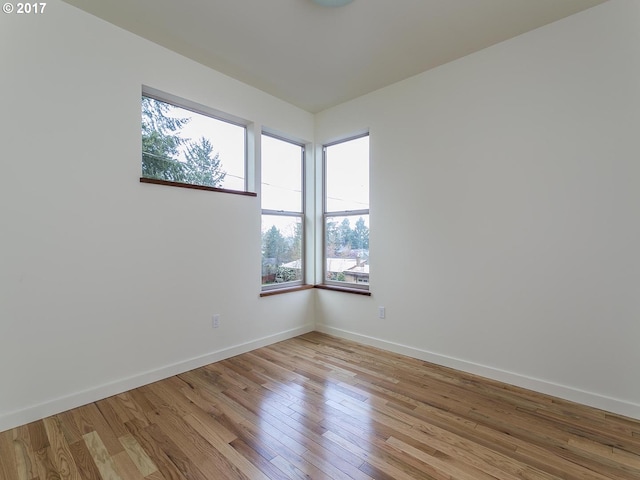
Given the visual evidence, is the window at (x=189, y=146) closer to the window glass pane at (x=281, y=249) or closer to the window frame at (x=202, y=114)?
the window frame at (x=202, y=114)

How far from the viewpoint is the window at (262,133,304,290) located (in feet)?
11.3

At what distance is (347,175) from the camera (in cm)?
365

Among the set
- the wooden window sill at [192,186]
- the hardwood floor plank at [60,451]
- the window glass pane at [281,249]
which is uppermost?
the wooden window sill at [192,186]

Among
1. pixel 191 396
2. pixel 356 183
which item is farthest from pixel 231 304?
pixel 356 183

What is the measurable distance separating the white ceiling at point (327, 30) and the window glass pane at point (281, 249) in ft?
5.13

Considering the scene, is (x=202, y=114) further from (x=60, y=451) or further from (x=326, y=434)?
(x=326, y=434)

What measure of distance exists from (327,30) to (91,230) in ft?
7.59

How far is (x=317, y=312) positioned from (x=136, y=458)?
2458mm

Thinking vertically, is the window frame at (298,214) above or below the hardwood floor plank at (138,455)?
above

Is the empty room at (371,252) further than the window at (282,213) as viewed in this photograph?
No

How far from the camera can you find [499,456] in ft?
5.22

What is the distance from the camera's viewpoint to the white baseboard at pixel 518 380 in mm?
1989

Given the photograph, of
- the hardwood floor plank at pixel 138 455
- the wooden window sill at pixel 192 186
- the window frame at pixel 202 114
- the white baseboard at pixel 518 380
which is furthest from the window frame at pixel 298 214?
the hardwood floor plank at pixel 138 455

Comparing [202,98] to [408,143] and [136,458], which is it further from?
[136,458]
